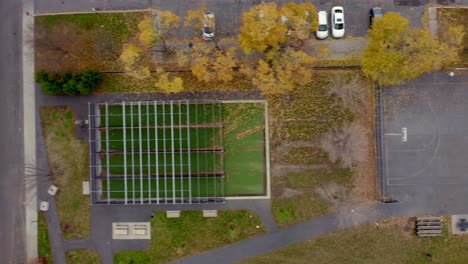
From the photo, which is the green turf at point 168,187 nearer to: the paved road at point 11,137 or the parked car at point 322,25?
the paved road at point 11,137

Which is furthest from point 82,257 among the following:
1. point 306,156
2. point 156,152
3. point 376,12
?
point 376,12

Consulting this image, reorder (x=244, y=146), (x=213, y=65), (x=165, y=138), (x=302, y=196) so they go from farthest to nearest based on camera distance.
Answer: (x=244, y=146)
(x=302, y=196)
(x=165, y=138)
(x=213, y=65)

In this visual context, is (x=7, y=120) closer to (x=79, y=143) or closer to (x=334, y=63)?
(x=79, y=143)

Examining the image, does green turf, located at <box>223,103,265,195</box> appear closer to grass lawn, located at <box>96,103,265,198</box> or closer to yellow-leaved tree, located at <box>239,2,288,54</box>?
grass lawn, located at <box>96,103,265,198</box>

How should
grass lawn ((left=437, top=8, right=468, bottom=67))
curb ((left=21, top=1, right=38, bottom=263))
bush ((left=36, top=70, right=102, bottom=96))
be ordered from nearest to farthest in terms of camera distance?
bush ((left=36, top=70, right=102, bottom=96)) < curb ((left=21, top=1, right=38, bottom=263)) < grass lawn ((left=437, top=8, right=468, bottom=67))

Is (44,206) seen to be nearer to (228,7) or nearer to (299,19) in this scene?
(228,7)

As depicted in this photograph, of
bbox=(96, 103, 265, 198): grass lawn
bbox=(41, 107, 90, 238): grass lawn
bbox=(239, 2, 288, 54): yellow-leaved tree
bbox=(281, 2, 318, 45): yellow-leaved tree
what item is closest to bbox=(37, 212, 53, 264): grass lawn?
bbox=(41, 107, 90, 238): grass lawn
